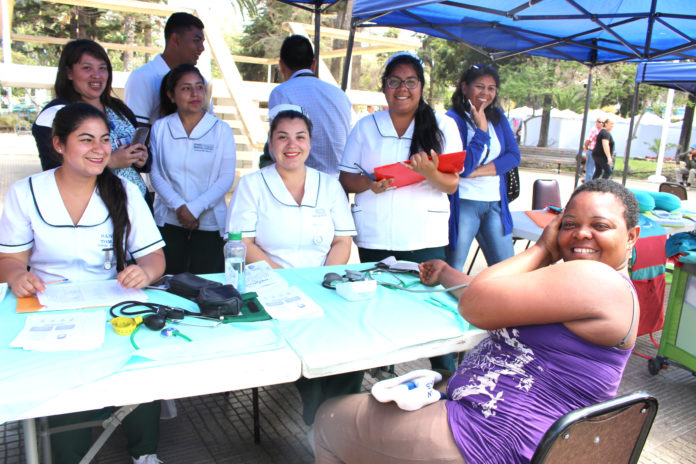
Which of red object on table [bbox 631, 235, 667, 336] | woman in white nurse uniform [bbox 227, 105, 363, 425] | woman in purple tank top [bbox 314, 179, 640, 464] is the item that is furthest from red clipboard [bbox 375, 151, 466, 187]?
red object on table [bbox 631, 235, 667, 336]

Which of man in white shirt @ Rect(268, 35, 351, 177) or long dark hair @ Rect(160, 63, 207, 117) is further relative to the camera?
man in white shirt @ Rect(268, 35, 351, 177)

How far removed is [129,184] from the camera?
2400mm

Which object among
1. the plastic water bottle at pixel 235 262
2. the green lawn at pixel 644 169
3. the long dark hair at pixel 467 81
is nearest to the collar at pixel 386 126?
the long dark hair at pixel 467 81

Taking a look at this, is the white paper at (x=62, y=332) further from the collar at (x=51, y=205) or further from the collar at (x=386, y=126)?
the collar at (x=386, y=126)

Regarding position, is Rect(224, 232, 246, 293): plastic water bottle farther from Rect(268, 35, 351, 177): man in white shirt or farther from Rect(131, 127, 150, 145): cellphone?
Rect(268, 35, 351, 177): man in white shirt

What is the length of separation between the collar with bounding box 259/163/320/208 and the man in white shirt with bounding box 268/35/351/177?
90 cm

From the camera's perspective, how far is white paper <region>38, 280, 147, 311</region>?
6.17 ft

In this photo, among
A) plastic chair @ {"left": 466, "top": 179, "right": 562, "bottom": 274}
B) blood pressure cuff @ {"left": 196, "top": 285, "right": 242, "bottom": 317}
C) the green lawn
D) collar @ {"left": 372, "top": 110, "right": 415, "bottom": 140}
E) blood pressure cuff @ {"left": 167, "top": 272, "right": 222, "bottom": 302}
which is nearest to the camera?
blood pressure cuff @ {"left": 196, "top": 285, "right": 242, "bottom": 317}

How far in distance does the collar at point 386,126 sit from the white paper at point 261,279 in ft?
3.46

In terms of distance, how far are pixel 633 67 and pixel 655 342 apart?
2569cm

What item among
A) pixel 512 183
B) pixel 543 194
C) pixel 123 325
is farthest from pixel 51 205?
pixel 543 194

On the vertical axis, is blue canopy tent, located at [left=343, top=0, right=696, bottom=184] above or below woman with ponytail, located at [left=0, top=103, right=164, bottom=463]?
above

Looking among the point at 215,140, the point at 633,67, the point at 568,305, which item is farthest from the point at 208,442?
the point at 633,67

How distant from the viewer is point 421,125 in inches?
115
